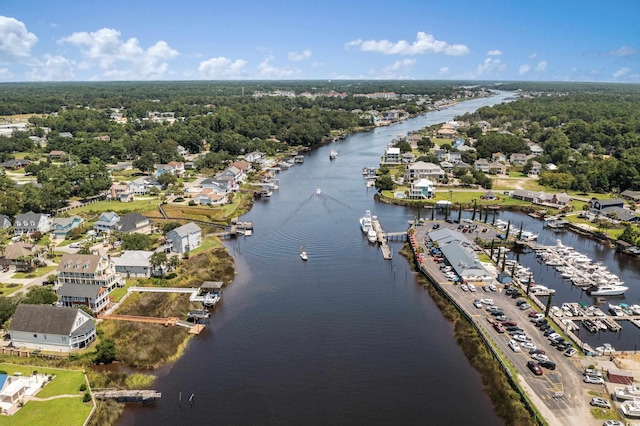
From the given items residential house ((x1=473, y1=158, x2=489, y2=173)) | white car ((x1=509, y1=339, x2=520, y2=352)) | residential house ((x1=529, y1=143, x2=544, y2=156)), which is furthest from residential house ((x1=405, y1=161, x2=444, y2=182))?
white car ((x1=509, y1=339, x2=520, y2=352))

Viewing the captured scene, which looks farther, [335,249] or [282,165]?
[282,165]

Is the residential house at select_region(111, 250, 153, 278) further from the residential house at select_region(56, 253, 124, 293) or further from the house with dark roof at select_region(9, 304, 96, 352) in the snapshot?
the house with dark roof at select_region(9, 304, 96, 352)

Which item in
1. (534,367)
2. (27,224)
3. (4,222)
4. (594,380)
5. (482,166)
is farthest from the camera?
(482,166)

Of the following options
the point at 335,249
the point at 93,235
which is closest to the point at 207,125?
the point at 93,235

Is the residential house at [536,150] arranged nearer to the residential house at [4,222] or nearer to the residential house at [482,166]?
the residential house at [482,166]

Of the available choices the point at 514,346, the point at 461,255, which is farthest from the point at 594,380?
the point at 461,255

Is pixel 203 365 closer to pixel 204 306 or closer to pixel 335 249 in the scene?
pixel 204 306

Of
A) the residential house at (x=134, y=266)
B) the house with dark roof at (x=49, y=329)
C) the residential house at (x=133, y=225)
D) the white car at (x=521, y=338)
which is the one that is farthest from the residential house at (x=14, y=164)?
the white car at (x=521, y=338)

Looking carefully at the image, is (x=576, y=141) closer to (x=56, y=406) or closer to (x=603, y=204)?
(x=603, y=204)
